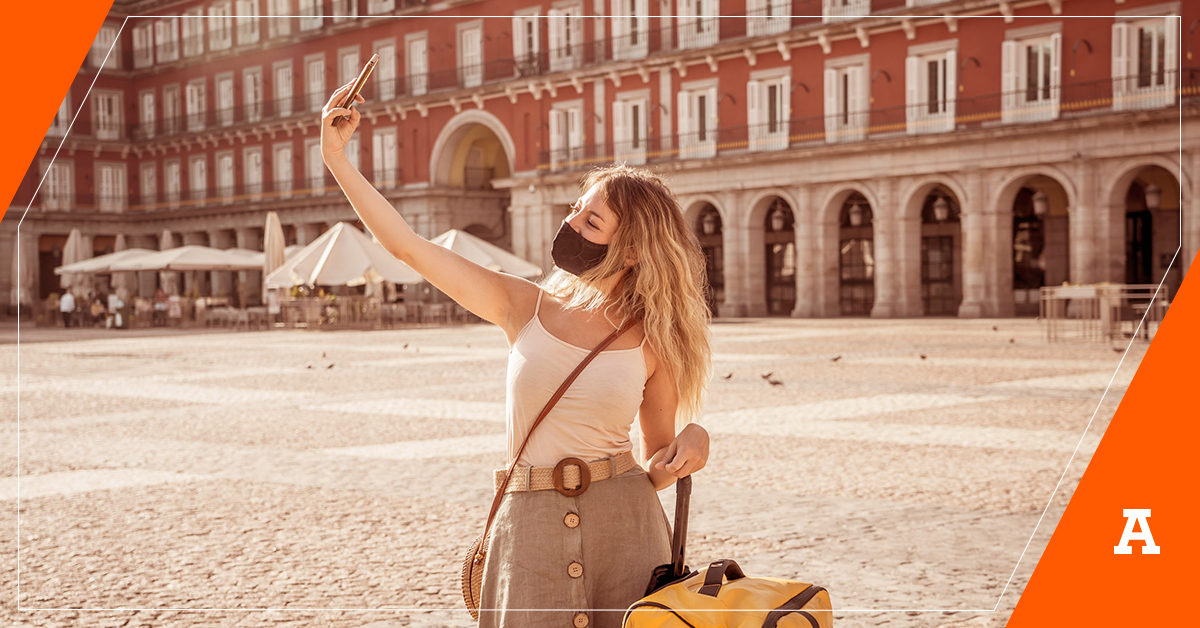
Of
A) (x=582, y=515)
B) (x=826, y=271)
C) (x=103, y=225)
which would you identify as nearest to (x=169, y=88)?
(x=103, y=225)

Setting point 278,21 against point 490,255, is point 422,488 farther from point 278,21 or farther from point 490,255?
point 490,255

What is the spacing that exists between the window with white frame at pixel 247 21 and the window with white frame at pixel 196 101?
0.96 ft

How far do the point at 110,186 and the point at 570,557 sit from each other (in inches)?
150

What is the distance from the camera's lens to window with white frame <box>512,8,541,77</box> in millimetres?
5641

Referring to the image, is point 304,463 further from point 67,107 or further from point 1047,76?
point 1047,76

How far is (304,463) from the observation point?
7.52 metres

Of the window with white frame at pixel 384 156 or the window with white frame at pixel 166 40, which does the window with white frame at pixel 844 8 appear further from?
the window with white frame at pixel 166 40

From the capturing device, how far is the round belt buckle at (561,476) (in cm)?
234

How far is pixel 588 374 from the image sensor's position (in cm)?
234

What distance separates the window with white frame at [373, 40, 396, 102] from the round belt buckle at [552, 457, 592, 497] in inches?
121

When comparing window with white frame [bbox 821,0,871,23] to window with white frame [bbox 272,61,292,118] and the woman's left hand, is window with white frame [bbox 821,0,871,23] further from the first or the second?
the woman's left hand

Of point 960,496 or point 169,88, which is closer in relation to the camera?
point 169,88

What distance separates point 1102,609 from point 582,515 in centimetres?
196

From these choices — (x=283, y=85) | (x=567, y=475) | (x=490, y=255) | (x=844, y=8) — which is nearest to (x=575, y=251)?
(x=567, y=475)
